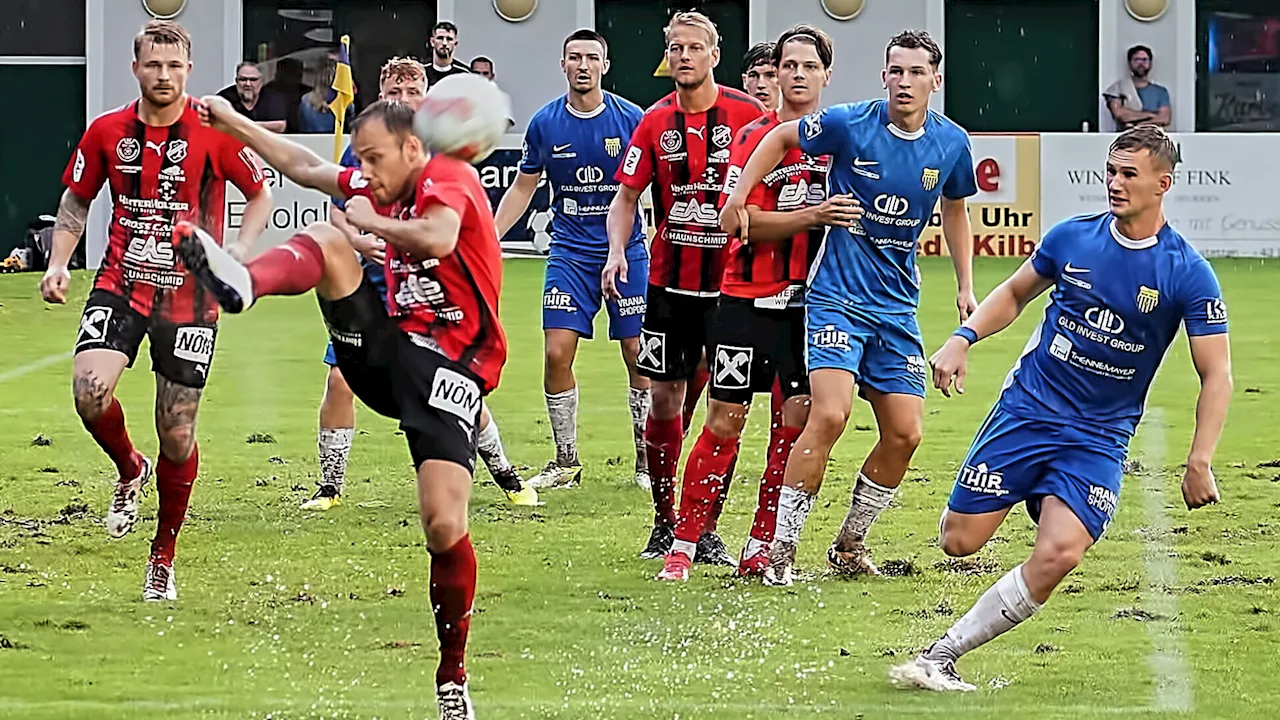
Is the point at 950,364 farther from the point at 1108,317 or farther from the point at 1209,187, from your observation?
the point at 1209,187

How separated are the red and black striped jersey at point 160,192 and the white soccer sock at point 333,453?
2010 millimetres

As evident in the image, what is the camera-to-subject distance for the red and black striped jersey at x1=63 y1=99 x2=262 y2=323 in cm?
799

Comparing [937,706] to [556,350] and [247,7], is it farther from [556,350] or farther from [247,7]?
[247,7]

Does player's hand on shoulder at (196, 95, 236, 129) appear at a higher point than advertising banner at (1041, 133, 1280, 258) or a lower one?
lower

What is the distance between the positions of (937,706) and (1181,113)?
25.0 meters

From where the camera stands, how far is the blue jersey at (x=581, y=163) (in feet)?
34.9

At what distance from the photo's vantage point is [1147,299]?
21.2 feet

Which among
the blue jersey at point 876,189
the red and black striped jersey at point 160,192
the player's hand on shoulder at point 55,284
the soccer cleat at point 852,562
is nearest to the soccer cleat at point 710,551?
the soccer cleat at point 852,562

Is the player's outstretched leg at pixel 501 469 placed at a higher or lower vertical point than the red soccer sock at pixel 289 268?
lower

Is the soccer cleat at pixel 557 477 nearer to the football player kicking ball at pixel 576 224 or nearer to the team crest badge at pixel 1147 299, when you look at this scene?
the football player kicking ball at pixel 576 224

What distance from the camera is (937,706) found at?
6.25 meters

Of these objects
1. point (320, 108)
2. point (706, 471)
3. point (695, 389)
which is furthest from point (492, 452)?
point (320, 108)

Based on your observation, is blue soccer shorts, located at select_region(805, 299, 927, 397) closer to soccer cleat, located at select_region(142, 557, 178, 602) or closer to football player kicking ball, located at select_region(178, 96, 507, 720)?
football player kicking ball, located at select_region(178, 96, 507, 720)

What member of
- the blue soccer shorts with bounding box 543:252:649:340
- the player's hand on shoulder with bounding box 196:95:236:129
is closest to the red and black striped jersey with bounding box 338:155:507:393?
the player's hand on shoulder with bounding box 196:95:236:129
